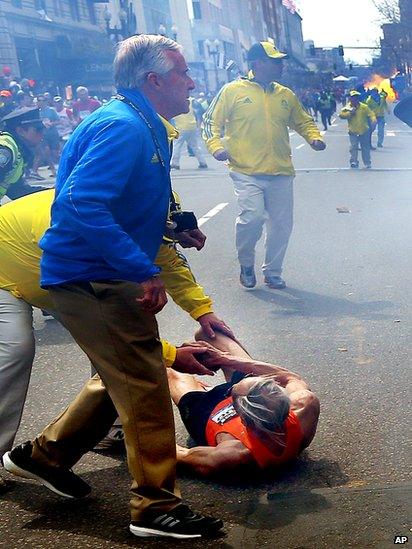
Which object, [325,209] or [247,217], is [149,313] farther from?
[325,209]

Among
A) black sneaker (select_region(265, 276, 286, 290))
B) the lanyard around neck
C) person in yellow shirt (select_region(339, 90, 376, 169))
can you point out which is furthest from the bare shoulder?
person in yellow shirt (select_region(339, 90, 376, 169))

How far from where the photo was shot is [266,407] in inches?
145

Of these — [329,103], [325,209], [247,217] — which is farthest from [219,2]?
[247,217]

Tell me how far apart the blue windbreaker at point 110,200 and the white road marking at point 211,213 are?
8.40m

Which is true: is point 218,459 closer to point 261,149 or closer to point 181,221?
point 181,221

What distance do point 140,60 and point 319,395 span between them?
214 cm

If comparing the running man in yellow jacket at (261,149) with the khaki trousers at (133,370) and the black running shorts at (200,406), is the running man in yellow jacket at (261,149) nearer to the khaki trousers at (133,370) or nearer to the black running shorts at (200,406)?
the black running shorts at (200,406)

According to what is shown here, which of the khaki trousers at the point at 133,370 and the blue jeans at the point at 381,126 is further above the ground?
the khaki trousers at the point at 133,370

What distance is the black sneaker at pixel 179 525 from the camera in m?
3.27

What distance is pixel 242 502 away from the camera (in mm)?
3619

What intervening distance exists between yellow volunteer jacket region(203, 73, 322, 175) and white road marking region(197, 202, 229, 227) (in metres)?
4.01

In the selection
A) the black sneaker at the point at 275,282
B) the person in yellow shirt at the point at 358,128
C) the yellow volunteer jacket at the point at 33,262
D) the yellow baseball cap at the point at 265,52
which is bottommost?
the person in yellow shirt at the point at 358,128

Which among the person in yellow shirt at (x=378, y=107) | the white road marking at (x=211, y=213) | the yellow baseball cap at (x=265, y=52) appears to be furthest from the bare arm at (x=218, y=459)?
the person in yellow shirt at (x=378, y=107)

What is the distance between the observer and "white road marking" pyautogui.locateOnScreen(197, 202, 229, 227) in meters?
12.0
